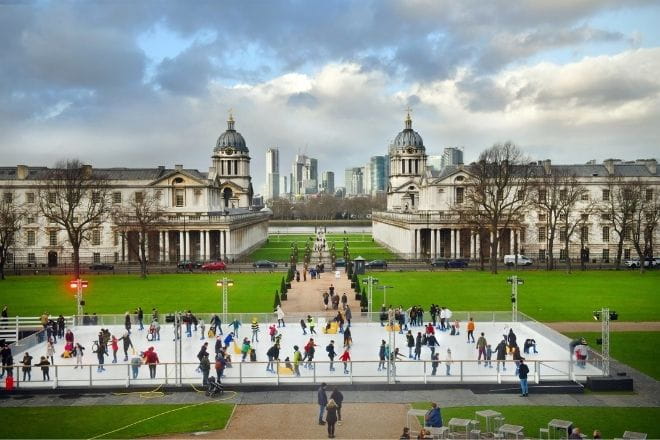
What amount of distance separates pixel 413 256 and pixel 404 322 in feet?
167

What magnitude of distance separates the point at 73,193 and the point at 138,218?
7.71 meters

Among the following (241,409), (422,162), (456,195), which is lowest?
(241,409)

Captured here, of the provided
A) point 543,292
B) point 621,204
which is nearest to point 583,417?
point 543,292

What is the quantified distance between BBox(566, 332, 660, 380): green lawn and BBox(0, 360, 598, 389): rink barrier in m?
4.88

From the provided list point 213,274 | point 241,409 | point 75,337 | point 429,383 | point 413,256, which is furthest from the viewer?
point 413,256

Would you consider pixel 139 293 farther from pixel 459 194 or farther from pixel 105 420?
pixel 459 194

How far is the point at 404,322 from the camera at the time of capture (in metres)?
40.9

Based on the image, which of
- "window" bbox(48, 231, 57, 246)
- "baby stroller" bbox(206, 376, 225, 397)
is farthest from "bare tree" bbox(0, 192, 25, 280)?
"baby stroller" bbox(206, 376, 225, 397)

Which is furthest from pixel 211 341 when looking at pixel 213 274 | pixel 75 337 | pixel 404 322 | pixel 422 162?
pixel 422 162

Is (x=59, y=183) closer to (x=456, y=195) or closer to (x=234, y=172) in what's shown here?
(x=456, y=195)

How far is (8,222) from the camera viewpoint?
71875 millimetres

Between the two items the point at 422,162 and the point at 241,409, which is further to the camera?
the point at 422,162

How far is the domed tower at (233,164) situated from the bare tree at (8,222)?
5165 cm

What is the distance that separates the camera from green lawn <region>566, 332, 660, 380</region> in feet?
103
